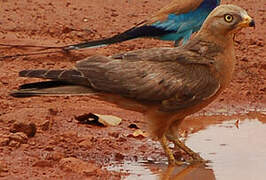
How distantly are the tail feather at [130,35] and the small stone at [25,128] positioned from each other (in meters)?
2.25

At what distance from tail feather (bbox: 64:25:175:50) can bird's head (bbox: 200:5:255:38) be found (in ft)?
8.22

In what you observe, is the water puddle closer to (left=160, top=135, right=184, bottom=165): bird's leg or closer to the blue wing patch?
(left=160, top=135, right=184, bottom=165): bird's leg

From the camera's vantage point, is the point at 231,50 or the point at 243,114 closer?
the point at 231,50

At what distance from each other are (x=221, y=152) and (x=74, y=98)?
2004 mm

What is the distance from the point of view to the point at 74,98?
336 inches

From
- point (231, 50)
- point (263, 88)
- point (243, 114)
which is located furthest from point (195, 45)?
point (263, 88)

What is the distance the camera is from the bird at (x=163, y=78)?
6539 millimetres

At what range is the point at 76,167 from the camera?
6.15 meters

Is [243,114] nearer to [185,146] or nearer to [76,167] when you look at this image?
[185,146]

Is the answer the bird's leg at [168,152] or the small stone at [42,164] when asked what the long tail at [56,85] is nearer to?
the small stone at [42,164]

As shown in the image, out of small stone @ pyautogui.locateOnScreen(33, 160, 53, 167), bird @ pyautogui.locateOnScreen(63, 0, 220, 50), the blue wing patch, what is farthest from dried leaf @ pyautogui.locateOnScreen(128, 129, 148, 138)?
the blue wing patch

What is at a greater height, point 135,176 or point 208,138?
point 208,138

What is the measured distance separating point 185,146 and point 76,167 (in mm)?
1071

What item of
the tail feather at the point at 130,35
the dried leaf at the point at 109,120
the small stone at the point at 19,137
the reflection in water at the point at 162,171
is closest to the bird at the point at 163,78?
the reflection in water at the point at 162,171
